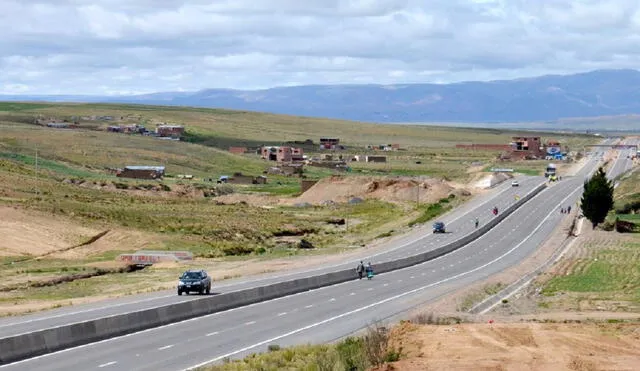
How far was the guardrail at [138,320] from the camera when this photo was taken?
29125mm

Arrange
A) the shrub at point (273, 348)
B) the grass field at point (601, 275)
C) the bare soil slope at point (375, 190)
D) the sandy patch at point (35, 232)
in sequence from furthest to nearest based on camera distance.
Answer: the bare soil slope at point (375, 190) → the sandy patch at point (35, 232) → the grass field at point (601, 275) → the shrub at point (273, 348)

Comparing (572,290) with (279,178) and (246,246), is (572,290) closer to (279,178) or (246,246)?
(246,246)

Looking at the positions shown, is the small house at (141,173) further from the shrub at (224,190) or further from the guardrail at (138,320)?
the guardrail at (138,320)

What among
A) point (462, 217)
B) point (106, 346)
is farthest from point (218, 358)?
point (462, 217)

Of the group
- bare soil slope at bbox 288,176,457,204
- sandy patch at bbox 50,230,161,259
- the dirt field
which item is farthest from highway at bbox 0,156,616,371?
bare soil slope at bbox 288,176,457,204

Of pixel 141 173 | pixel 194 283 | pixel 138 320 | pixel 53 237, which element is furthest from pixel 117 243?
pixel 141 173

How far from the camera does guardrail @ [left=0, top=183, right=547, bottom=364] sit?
2912 cm

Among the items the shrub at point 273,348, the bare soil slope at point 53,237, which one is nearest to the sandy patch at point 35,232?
the bare soil slope at point 53,237

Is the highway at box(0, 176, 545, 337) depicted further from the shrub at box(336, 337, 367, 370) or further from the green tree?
the shrub at box(336, 337, 367, 370)

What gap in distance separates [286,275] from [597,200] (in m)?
40.9

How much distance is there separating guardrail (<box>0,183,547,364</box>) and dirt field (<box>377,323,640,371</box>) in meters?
8.01

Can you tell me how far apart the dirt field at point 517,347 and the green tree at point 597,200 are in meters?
61.2

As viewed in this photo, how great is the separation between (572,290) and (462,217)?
56393mm

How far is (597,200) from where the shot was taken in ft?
315
